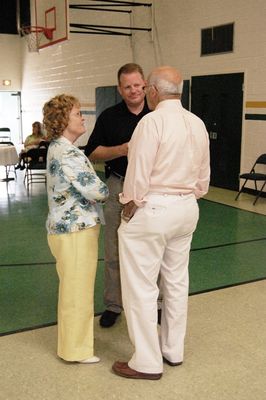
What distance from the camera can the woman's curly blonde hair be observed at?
7.36ft

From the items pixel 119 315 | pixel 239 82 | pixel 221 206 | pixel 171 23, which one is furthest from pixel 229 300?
pixel 171 23

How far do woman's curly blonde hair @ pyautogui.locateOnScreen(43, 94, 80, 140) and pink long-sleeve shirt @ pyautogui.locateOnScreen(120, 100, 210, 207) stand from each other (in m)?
0.42

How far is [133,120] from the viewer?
2.71m

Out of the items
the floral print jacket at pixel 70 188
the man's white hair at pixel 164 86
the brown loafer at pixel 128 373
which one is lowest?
the brown loafer at pixel 128 373

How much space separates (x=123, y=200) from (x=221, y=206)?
4536 millimetres

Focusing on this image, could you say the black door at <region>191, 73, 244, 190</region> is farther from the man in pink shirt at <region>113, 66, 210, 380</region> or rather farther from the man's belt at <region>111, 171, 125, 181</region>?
the man in pink shirt at <region>113, 66, 210, 380</region>

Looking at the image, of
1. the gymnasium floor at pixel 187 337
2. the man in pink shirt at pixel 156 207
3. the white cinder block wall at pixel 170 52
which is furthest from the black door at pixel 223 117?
the man in pink shirt at pixel 156 207

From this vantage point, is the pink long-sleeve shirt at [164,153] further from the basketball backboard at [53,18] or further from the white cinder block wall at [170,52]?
the basketball backboard at [53,18]

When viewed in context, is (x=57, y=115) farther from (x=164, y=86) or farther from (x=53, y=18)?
(x=53, y=18)

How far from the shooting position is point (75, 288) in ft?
7.52

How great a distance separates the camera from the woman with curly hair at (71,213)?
2215 millimetres

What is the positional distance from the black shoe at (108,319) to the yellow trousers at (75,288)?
1.37 feet

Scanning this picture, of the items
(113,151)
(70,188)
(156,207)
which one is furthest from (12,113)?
(156,207)

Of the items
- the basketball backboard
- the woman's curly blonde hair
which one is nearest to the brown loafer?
the woman's curly blonde hair
